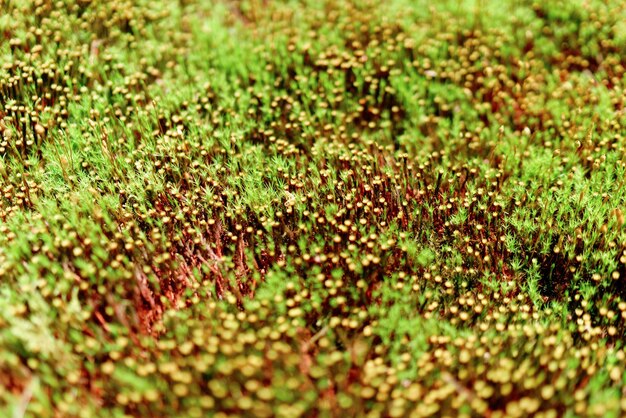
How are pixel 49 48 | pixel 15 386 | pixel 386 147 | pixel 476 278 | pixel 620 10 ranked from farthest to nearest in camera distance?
pixel 620 10 < pixel 49 48 < pixel 386 147 < pixel 476 278 < pixel 15 386

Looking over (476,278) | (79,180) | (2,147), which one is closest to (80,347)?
(79,180)

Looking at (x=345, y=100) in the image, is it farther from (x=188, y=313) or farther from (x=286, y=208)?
(x=188, y=313)

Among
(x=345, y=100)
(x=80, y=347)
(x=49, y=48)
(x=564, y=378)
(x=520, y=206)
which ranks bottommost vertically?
(x=564, y=378)

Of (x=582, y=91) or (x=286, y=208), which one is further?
(x=582, y=91)

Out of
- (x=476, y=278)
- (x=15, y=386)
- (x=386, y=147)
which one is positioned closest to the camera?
(x=15, y=386)

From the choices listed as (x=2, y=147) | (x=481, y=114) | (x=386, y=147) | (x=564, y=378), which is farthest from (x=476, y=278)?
(x=2, y=147)

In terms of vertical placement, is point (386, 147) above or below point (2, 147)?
below
